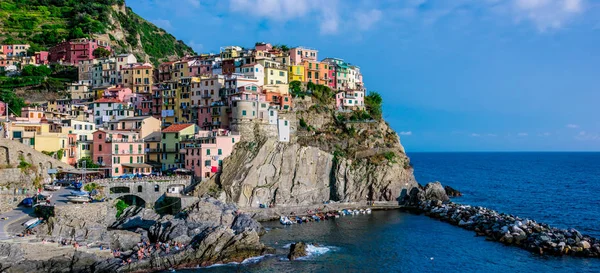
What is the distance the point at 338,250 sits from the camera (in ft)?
171

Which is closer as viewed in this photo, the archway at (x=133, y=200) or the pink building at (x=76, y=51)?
the archway at (x=133, y=200)

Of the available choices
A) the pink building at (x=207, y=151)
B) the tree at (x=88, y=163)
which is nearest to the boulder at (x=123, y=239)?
the pink building at (x=207, y=151)

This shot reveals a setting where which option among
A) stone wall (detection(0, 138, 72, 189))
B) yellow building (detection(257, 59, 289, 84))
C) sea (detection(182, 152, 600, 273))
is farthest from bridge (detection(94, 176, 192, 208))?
yellow building (detection(257, 59, 289, 84))

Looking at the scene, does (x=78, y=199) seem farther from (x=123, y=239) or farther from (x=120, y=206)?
(x=120, y=206)

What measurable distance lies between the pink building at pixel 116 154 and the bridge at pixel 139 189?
555cm

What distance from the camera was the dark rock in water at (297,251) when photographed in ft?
160

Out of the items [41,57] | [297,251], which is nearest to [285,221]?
[297,251]

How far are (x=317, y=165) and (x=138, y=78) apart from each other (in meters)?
40.7

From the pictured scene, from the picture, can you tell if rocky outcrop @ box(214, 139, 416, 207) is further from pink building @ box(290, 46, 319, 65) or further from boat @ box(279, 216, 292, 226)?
pink building @ box(290, 46, 319, 65)

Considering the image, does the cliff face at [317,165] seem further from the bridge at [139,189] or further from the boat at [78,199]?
the boat at [78,199]

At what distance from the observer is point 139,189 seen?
64188 millimetres

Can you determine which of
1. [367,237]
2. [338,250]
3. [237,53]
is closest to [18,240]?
[338,250]

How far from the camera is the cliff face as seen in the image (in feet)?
230

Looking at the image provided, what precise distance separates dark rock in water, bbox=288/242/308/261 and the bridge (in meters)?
22.3
